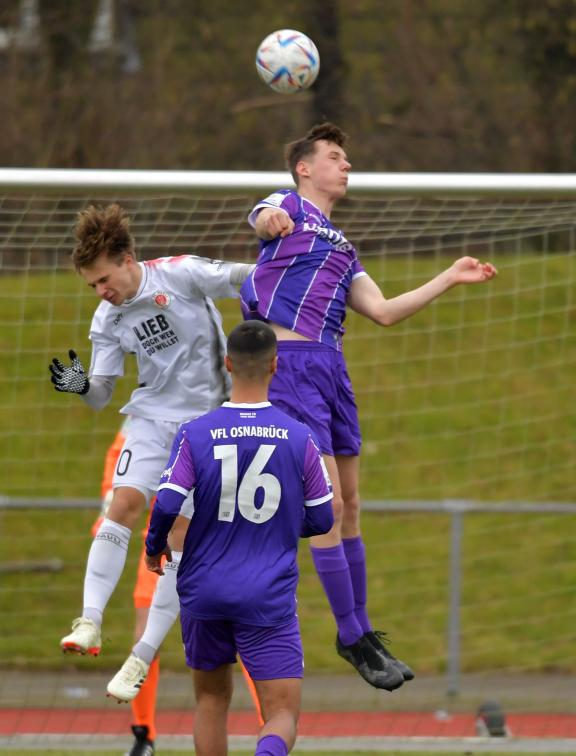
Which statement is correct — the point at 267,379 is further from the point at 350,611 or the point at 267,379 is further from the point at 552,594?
the point at 552,594

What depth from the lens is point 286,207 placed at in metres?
6.02

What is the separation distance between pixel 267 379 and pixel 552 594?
5741 mm

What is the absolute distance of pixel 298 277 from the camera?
6031 mm

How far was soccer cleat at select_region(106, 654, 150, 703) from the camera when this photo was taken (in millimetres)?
5789

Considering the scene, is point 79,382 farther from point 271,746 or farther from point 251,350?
point 271,746

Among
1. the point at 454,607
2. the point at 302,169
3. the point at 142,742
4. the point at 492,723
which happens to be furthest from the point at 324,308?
the point at 454,607

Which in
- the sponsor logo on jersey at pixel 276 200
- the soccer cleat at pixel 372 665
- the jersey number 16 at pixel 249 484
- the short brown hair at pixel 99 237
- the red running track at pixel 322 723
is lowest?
the red running track at pixel 322 723

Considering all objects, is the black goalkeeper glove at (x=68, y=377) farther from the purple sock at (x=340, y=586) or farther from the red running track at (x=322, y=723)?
the red running track at (x=322, y=723)

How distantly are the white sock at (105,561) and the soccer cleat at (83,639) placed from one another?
227 mm

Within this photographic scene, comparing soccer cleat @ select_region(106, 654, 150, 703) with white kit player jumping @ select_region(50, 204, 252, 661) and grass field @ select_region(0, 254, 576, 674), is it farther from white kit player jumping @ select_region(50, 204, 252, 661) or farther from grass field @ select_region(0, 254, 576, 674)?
grass field @ select_region(0, 254, 576, 674)

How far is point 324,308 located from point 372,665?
5.03 ft

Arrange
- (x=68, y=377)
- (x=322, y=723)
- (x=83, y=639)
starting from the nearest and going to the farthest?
1. (x=83, y=639)
2. (x=68, y=377)
3. (x=322, y=723)

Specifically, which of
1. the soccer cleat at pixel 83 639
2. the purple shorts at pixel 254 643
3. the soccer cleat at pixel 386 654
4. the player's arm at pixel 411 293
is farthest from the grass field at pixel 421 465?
the purple shorts at pixel 254 643

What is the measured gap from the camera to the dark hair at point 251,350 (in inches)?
202
